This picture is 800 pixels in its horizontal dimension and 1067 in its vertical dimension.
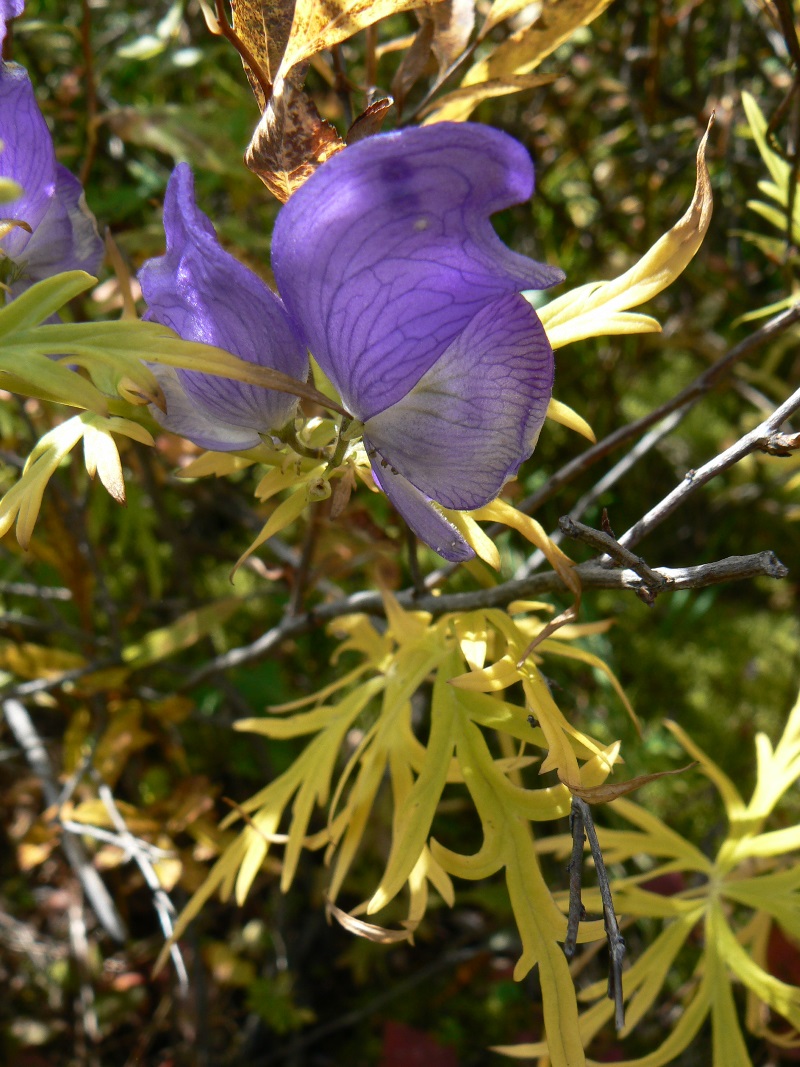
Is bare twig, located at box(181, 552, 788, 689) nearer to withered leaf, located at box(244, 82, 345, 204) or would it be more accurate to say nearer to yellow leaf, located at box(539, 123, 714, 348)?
yellow leaf, located at box(539, 123, 714, 348)

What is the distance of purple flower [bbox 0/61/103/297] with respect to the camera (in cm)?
50

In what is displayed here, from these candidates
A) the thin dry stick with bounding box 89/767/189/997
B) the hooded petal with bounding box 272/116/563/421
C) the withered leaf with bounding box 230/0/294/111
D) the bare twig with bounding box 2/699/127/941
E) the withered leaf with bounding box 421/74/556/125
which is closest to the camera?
the hooded petal with bounding box 272/116/563/421

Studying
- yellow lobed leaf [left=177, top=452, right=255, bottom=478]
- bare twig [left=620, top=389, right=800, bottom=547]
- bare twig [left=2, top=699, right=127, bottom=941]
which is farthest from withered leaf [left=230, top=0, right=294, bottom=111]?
bare twig [left=2, top=699, right=127, bottom=941]

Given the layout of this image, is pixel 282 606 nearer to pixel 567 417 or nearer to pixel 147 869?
pixel 147 869

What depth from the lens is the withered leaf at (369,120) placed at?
47 cm

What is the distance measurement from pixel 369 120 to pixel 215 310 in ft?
0.43

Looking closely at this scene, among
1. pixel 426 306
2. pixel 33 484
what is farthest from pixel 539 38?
pixel 33 484

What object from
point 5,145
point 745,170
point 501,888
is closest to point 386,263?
point 5,145

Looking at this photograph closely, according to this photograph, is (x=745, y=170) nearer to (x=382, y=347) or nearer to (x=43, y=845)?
(x=382, y=347)

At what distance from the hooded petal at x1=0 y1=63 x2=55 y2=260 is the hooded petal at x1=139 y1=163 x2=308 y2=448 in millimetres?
93

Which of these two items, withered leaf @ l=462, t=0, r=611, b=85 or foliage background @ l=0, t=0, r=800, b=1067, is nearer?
withered leaf @ l=462, t=0, r=611, b=85

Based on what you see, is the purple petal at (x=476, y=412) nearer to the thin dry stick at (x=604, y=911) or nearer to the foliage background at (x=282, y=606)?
the thin dry stick at (x=604, y=911)

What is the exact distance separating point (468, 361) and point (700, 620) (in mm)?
1176

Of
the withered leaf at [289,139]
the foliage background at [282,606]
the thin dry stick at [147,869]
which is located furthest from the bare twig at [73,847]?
the withered leaf at [289,139]
